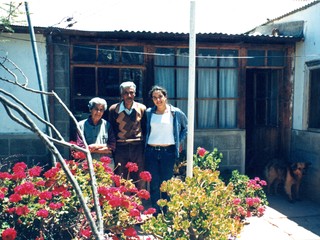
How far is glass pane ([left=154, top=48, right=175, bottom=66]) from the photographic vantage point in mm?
6352

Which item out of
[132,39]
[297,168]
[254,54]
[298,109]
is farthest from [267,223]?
[132,39]

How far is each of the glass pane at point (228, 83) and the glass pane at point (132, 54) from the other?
1.62 meters

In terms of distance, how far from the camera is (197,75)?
6.58 metres

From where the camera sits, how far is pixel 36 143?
593 cm

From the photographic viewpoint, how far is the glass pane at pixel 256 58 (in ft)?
22.0

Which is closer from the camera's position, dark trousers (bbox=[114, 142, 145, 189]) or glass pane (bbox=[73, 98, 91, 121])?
dark trousers (bbox=[114, 142, 145, 189])

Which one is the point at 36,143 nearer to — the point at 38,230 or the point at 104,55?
the point at 104,55

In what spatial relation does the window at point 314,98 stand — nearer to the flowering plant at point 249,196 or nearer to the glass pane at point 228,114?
the glass pane at point 228,114

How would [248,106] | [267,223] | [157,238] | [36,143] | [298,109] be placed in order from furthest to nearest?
[248,106], [298,109], [36,143], [267,223], [157,238]

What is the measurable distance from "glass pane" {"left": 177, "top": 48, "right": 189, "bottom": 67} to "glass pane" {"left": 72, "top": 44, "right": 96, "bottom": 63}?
5.15ft

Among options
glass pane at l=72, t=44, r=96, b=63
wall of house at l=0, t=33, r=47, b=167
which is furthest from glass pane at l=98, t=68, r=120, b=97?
wall of house at l=0, t=33, r=47, b=167

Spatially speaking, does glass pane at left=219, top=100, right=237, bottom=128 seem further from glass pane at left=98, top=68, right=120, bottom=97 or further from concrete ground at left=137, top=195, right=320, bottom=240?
glass pane at left=98, top=68, right=120, bottom=97

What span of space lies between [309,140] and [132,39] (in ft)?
12.1

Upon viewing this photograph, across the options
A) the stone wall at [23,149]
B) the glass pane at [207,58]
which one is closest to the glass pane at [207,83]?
the glass pane at [207,58]
